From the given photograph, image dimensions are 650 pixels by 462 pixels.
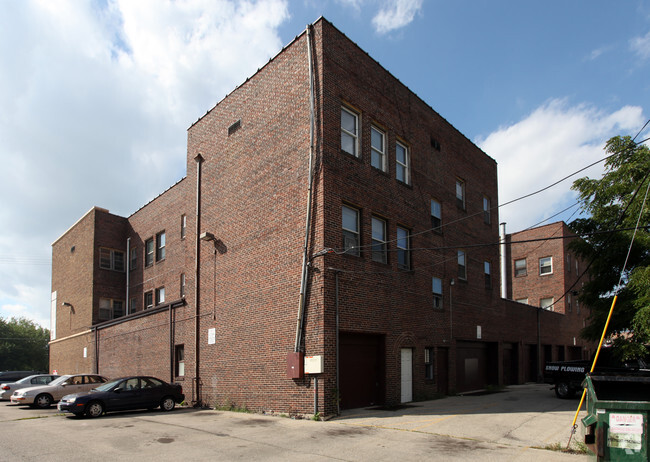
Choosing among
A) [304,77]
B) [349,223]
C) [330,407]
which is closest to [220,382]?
[330,407]

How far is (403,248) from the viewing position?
18.3 m

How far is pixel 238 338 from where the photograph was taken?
56.5ft

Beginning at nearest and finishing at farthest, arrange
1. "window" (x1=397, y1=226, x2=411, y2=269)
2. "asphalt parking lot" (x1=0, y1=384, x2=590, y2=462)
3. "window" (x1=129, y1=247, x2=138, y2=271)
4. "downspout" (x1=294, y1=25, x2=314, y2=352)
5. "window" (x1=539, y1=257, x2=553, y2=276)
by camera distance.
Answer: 1. "asphalt parking lot" (x1=0, y1=384, x2=590, y2=462)
2. "downspout" (x1=294, y1=25, x2=314, y2=352)
3. "window" (x1=397, y1=226, x2=411, y2=269)
4. "window" (x1=129, y1=247, x2=138, y2=271)
5. "window" (x1=539, y1=257, x2=553, y2=276)

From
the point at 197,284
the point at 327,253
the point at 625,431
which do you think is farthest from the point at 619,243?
the point at 197,284

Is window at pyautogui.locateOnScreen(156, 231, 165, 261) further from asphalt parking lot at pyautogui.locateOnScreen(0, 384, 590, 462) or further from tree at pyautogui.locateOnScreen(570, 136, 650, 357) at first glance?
tree at pyautogui.locateOnScreen(570, 136, 650, 357)

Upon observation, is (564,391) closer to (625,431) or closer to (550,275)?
(625,431)

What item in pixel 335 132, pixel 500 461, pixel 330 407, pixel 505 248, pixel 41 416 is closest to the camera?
pixel 500 461

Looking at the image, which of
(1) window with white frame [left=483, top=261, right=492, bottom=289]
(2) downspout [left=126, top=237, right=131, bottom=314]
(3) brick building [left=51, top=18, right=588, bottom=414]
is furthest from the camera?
(2) downspout [left=126, top=237, right=131, bottom=314]

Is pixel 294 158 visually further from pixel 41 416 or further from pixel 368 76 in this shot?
pixel 41 416

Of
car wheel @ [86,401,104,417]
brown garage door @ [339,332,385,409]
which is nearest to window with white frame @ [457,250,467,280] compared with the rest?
brown garage door @ [339,332,385,409]

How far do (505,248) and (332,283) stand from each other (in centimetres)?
2681

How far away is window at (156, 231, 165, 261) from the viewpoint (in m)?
29.4

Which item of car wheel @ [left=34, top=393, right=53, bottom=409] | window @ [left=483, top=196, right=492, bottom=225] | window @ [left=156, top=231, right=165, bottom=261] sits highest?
window @ [left=483, top=196, right=492, bottom=225]

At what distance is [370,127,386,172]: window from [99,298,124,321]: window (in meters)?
21.8
